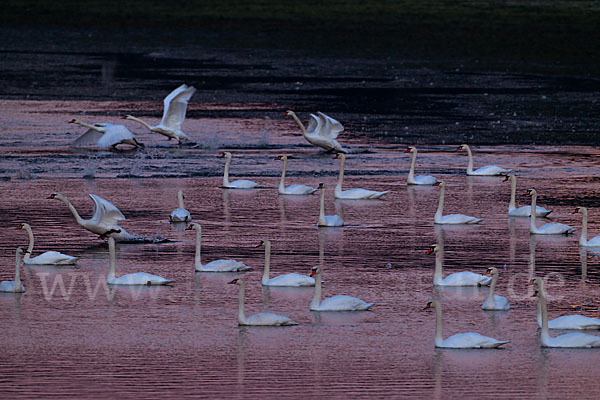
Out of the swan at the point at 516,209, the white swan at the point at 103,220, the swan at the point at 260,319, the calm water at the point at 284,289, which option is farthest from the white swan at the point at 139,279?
the swan at the point at 516,209

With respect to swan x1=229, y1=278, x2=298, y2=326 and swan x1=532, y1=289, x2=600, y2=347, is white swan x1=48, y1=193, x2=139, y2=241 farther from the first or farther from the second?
swan x1=532, y1=289, x2=600, y2=347

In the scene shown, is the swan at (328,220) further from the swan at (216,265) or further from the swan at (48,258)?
the swan at (48,258)

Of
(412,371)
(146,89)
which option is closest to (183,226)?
(412,371)

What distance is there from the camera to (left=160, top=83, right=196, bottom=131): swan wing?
26.2m

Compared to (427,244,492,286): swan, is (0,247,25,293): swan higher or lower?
lower

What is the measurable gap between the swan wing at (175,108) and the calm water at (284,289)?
3.01ft

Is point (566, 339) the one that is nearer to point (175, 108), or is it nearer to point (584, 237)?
point (584, 237)

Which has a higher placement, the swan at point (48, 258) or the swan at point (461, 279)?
the swan at point (48, 258)

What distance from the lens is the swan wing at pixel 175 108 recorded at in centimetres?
2616

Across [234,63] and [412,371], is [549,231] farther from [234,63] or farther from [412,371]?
[234,63]

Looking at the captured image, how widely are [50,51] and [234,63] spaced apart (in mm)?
7581

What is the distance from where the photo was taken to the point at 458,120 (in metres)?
30.7

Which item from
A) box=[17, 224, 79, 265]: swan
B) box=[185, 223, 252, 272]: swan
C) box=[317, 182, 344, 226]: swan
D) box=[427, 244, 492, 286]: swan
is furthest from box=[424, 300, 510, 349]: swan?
box=[317, 182, 344, 226]: swan

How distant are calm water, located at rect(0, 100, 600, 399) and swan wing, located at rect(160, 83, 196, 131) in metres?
0.92
